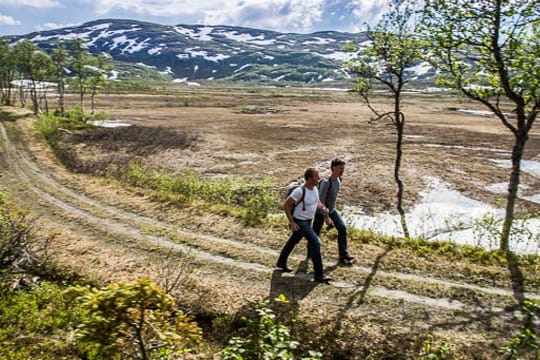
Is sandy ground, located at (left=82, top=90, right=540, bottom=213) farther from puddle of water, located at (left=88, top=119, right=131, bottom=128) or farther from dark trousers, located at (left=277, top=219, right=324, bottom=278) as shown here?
dark trousers, located at (left=277, top=219, right=324, bottom=278)

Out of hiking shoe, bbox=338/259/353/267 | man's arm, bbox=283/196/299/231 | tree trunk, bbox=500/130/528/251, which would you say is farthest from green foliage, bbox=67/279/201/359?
tree trunk, bbox=500/130/528/251

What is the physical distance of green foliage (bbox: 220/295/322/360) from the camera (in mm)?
6106

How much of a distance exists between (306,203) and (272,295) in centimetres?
253

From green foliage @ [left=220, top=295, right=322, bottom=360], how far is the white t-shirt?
8.41 feet

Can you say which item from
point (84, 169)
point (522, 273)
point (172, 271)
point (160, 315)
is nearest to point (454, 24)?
point (522, 273)

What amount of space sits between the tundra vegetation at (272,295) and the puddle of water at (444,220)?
1688mm

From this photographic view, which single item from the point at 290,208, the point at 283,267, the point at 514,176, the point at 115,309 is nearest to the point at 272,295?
the point at 283,267

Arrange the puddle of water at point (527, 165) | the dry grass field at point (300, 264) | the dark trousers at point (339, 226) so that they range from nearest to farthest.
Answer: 1. the dry grass field at point (300, 264)
2. the dark trousers at point (339, 226)
3. the puddle of water at point (527, 165)

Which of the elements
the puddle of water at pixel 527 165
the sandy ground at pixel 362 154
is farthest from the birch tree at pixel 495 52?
the puddle of water at pixel 527 165

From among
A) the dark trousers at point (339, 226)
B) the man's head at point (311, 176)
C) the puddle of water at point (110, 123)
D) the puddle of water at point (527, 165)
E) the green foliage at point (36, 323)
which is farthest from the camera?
the puddle of water at point (110, 123)

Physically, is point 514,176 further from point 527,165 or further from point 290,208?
point 527,165

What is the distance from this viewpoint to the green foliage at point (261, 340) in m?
6.11

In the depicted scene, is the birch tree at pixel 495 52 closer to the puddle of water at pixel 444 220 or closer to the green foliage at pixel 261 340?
the puddle of water at pixel 444 220

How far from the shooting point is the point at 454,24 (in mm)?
14031
